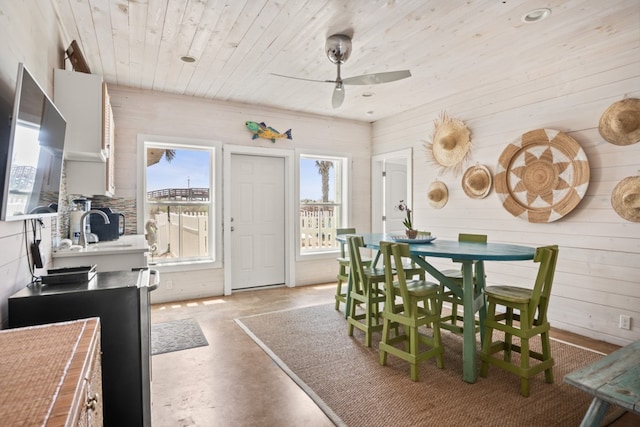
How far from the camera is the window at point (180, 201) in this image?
4.57 m

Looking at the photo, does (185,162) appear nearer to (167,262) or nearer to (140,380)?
(167,262)

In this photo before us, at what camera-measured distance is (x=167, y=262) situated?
465 cm

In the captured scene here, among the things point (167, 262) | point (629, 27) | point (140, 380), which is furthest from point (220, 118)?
point (629, 27)

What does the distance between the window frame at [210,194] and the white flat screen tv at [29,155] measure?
8.18 feet

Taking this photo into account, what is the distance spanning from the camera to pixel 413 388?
237 cm

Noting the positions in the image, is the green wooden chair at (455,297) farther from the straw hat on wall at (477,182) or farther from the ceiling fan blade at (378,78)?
the ceiling fan blade at (378,78)

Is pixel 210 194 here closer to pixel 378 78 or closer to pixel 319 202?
pixel 319 202

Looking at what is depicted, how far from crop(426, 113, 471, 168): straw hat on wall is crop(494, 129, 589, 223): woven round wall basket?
0.55 m

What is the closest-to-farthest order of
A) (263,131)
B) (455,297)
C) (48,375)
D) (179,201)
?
1. (48,375)
2. (455,297)
3. (179,201)
4. (263,131)

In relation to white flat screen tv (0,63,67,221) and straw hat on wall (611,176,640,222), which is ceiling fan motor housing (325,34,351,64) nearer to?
white flat screen tv (0,63,67,221)

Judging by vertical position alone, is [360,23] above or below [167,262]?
above

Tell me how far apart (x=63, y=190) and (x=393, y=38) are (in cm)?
310

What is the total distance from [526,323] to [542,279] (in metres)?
0.30

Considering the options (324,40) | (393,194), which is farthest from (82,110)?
(393,194)
